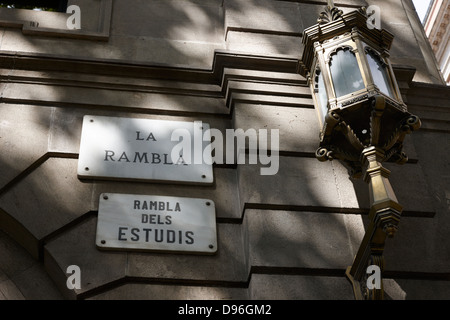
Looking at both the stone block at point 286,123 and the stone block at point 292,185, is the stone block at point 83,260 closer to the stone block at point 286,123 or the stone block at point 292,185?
the stone block at point 292,185

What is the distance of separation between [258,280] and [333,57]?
2.38 metres

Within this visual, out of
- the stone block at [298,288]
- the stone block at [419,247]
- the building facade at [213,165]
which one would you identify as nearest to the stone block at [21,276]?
the building facade at [213,165]

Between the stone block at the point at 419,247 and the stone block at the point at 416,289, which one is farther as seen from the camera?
the stone block at the point at 419,247

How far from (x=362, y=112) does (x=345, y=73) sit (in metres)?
0.53

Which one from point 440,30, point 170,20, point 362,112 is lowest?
point 362,112

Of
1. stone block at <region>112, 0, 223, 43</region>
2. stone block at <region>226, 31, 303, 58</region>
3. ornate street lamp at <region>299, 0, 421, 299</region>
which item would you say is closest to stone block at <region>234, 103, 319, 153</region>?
ornate street lamp at <region>299, 0, 421, 299</region>

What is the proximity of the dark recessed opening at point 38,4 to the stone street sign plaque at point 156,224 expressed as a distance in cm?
374

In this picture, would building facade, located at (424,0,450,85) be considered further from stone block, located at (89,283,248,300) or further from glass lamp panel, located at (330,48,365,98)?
stone block, located at (89,283,248,300)

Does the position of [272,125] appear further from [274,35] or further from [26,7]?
[26,7]

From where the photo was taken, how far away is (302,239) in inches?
258

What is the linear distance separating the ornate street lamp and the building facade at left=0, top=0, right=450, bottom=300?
59 cm

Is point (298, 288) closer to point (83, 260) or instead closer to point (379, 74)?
point (83, 260)

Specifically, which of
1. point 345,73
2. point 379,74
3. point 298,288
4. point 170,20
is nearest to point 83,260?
point 298,288

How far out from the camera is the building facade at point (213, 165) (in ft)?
20.8
